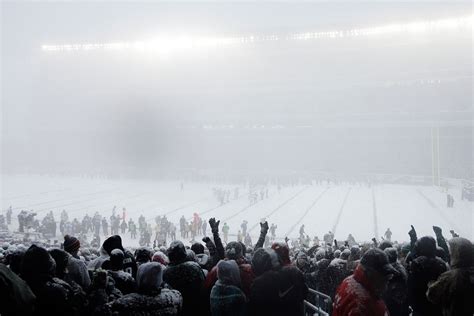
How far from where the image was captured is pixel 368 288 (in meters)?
2.46

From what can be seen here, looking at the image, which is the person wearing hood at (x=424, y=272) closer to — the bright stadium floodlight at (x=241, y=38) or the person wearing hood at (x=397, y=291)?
the person wearing hood at (x=397, y=291)

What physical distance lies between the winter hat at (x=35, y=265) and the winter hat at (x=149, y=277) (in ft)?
1.90

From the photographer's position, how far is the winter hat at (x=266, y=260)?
3.31 metres

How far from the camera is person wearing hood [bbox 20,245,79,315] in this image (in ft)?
9.10

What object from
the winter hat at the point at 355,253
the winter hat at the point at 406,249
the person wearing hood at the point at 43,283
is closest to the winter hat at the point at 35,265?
the person wearing hood at the point at 43,283

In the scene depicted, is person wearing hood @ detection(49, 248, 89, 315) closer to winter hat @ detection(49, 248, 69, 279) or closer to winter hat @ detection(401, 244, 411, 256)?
winter hat @ detection(49, 248, 69, 279)

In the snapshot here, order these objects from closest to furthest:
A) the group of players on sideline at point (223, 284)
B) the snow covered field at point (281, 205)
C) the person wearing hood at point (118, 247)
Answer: the group of players on sideline at point (223, 284), the person wearing hood at point (118, 247), the snow covered field at point (281, 205)

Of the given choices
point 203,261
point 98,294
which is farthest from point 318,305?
point 98,294

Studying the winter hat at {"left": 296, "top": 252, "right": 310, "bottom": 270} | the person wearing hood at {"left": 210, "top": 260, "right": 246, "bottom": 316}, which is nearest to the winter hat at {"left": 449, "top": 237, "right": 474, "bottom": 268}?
the person wearing hood at {"left": 210, "top": 260, "right": 246, "bottom": 316}

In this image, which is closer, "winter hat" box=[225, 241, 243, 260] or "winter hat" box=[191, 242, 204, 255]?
"winter hat" box=[225, 241, 243, 260]

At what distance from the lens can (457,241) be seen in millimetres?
2949

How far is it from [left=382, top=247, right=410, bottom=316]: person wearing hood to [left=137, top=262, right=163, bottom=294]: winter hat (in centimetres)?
223

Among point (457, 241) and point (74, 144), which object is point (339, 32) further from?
point (457, 241)

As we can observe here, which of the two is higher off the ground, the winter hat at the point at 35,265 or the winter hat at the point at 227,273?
the winter hat at the point at 35,265
